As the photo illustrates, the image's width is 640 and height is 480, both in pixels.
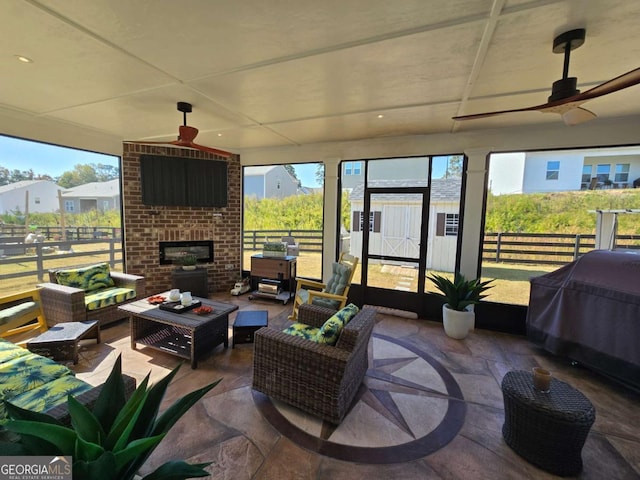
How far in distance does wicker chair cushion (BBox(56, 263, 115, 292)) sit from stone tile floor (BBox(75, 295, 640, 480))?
95cm

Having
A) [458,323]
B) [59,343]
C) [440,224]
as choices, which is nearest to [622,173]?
[440,224]

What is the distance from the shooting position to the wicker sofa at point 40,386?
1454mm

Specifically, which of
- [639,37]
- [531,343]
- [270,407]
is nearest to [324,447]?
[270,407]

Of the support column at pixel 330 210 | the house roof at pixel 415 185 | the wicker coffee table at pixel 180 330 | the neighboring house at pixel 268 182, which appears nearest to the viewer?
the wicker coffee table at pixel 180 330

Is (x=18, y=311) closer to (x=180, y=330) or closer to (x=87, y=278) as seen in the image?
(x=87, y=278)

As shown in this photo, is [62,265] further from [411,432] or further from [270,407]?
[411,432]

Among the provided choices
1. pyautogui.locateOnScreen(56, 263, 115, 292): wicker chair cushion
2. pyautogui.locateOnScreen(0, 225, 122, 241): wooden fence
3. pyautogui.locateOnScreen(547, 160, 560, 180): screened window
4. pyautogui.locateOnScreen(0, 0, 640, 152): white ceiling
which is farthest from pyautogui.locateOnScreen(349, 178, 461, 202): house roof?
pyautogui.locateOnScreen(0, 225, 122, 241): wooden fence

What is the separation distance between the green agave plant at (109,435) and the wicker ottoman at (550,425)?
194cm

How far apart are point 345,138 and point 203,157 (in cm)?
259

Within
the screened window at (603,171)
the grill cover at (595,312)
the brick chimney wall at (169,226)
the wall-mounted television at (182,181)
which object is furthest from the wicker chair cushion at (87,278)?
the screened window at (603,171)

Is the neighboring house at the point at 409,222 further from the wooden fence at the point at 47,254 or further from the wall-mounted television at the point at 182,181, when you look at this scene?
the wooden fence at the point at 47,254

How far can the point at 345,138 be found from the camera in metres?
4.16

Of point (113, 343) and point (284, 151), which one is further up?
point (284, 151)

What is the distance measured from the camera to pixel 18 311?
2865 mm
